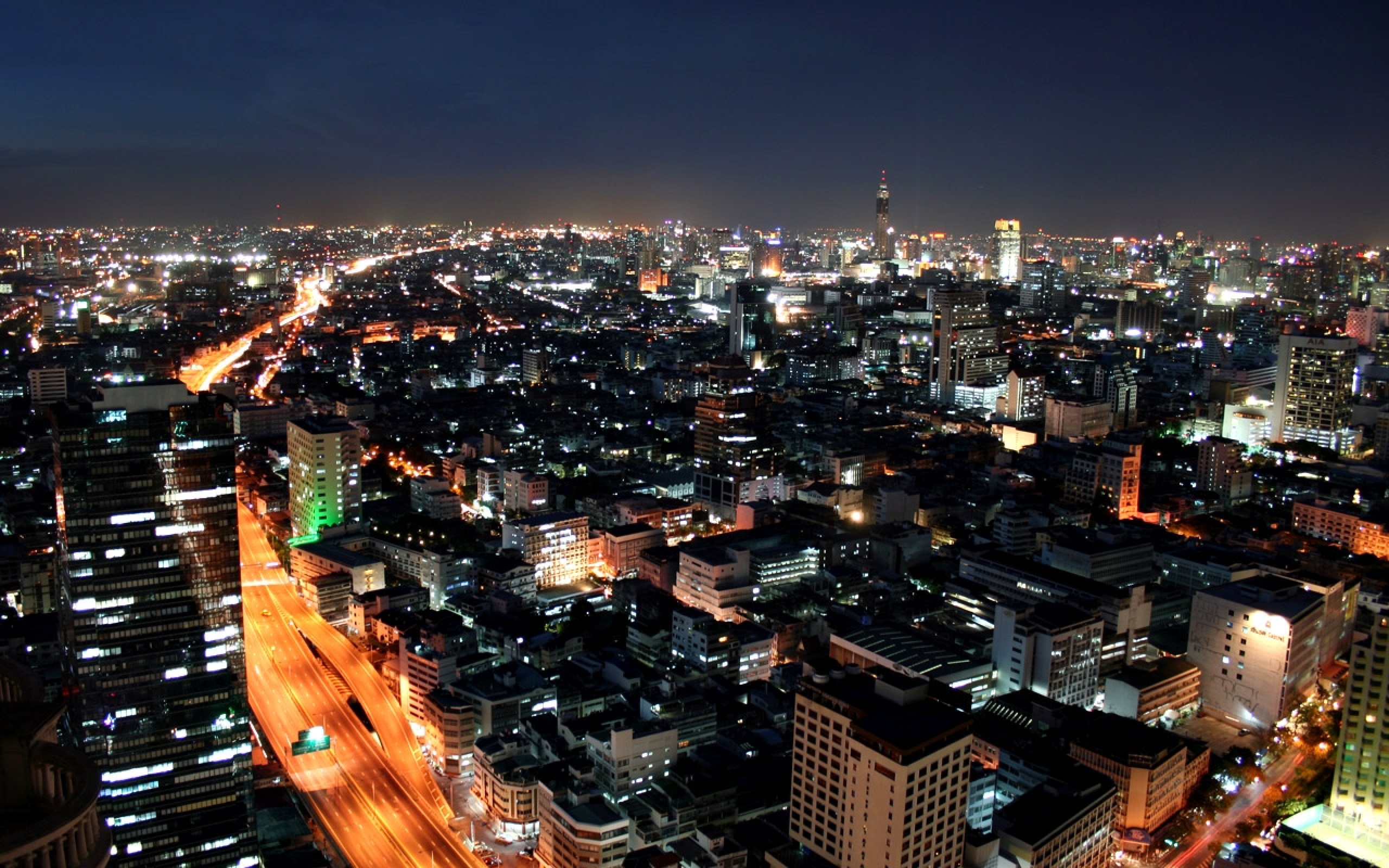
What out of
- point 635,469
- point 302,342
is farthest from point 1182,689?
point 302,342

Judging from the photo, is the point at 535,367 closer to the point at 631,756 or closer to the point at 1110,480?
the point at 1110,480

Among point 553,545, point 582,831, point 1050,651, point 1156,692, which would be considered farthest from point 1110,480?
Result: point 582,831

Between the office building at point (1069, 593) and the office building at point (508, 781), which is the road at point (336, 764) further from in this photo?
the office building at point (1069, 593)

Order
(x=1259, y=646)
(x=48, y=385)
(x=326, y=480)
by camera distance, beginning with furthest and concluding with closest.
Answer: (x=48, y=385)
(x=326, y=480)
(x=1259, y=646)

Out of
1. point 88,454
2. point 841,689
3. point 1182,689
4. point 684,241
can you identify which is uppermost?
point 684,241

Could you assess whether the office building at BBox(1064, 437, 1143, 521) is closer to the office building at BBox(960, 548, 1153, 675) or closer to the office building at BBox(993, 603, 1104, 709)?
the office building at BBox(960, 548, 1153, 675)

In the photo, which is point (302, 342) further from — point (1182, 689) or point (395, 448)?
point (1182, 689)
